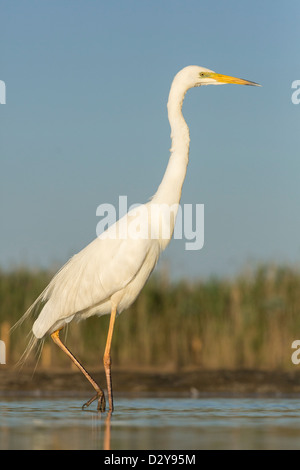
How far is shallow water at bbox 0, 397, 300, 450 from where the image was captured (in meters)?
5.32

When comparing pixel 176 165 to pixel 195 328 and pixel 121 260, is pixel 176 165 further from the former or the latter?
pixel 195 328

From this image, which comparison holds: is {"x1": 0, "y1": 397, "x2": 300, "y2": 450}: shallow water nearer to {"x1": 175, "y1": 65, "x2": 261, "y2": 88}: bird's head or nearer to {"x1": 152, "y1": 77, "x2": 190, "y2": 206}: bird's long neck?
A: {"x1": 152, "y1": 77, "x2": 190, "y2": 206}: bird's long neck

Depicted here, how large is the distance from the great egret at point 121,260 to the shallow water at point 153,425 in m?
0.76

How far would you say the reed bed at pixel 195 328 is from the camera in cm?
1223

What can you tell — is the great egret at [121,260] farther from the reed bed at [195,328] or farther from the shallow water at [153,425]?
the reed bed at [195,328]

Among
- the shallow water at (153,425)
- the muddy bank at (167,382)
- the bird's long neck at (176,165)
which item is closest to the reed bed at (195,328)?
the muddy bank at (167,382)

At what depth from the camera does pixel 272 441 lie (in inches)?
214

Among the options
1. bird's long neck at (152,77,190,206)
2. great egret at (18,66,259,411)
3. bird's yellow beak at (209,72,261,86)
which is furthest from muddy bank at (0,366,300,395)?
bird's yellow beak at (209,72,261,86)

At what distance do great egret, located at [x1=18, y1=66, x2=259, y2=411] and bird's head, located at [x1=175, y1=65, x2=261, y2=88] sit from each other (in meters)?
0.33

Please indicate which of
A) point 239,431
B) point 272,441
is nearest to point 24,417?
point 239,431
